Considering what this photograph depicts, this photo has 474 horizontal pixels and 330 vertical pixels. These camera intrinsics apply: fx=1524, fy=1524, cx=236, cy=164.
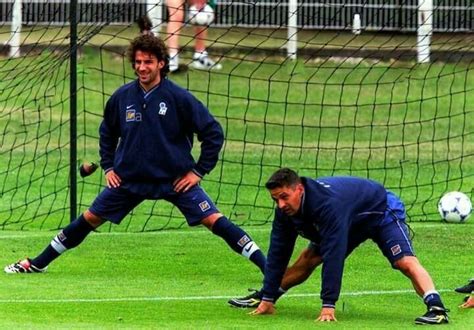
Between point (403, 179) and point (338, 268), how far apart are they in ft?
23.7

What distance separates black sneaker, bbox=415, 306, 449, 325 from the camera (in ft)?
33.0

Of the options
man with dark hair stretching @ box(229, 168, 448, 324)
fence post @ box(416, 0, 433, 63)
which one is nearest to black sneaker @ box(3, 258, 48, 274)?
man with dark hair stretching @ box(229, 168, 448, 324)

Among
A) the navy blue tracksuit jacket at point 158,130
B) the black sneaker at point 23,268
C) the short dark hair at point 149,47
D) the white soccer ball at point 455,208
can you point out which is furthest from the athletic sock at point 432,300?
the white soccer ball at point 455,208

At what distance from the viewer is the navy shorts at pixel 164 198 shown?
11570 millimetres

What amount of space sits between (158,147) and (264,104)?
1058cm

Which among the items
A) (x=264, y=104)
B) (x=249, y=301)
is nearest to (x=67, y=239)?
Result: (x=249, y=301)

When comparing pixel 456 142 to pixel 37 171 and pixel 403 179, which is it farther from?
pixel 37 171

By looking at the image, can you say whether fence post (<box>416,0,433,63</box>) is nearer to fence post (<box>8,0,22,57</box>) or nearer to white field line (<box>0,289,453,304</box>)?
fence post (<box>8,0,22,57</box>)

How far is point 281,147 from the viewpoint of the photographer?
61.9ft

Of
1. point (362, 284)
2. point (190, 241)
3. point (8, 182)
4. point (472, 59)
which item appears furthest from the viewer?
point (472, 59)

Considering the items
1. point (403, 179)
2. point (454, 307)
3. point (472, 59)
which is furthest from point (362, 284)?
point (472, 59)

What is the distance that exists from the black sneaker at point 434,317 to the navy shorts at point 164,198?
2.17 m

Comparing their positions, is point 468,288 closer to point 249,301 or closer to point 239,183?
point 249,301

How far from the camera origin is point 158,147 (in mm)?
11477
